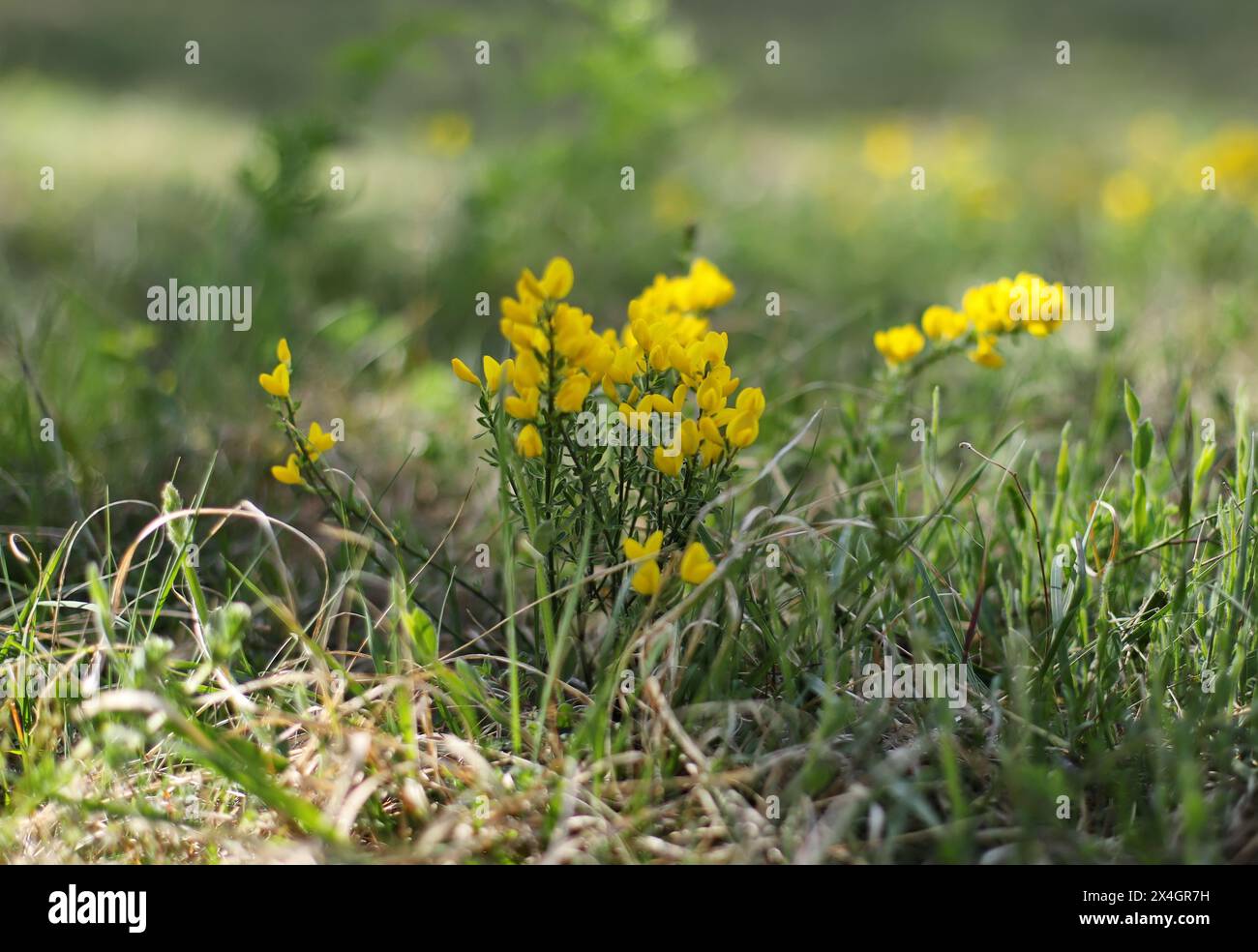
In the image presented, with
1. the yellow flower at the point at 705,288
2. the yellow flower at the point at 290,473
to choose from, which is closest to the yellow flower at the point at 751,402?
the yellow flower at the point at 705,288

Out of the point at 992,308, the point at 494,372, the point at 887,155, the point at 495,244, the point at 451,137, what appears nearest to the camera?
the point at 494,372

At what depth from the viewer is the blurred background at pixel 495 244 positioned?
2533 mm

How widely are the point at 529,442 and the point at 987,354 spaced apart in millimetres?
862

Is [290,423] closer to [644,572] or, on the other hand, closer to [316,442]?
[316,442]

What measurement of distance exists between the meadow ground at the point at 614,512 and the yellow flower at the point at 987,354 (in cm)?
1

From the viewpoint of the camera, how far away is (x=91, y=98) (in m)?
6.95

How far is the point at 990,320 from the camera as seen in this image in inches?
73.4

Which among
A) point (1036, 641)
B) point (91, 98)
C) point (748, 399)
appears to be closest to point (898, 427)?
point (1036, 641)

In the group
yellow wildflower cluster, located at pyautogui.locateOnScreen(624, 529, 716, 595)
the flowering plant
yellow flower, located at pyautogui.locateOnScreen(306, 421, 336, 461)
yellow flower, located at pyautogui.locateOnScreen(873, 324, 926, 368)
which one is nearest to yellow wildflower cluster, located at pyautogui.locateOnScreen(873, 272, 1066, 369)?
yellow flower, located at pyautogui.locateOnScreen(873, 324, 926, 368)

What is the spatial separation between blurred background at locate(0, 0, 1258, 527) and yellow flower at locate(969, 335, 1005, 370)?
0.76 ft

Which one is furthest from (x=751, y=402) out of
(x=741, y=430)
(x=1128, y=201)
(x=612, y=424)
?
(x=1128, y=201)

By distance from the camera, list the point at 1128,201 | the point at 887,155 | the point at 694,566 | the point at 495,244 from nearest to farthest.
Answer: the point at 694,566 → the point at 495,244 → the point at 1128,201 → the point at 887,155

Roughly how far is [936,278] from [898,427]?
2322 millimetres

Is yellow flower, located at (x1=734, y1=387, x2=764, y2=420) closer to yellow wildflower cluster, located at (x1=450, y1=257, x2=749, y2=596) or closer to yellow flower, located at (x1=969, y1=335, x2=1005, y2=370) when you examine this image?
yellow wildflower cluster, located at (x1=450, y1=257, x2=749, y2=596)
